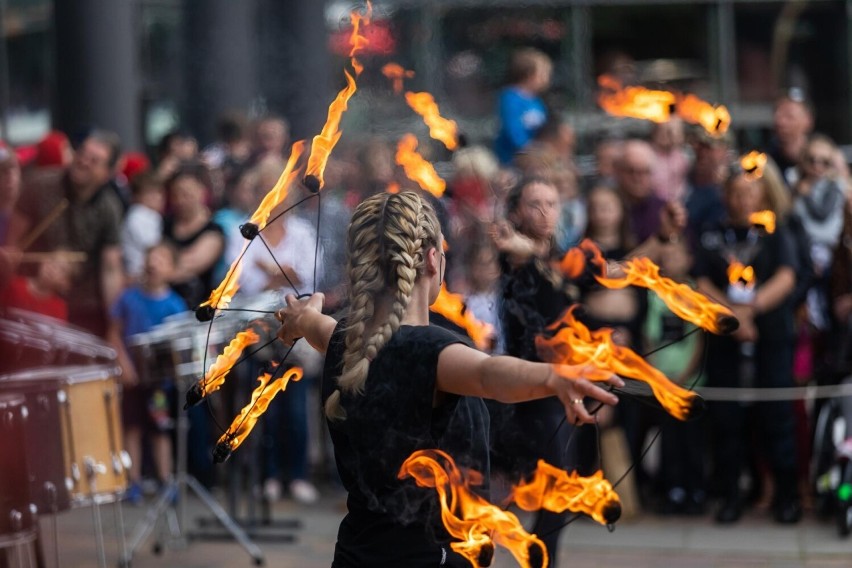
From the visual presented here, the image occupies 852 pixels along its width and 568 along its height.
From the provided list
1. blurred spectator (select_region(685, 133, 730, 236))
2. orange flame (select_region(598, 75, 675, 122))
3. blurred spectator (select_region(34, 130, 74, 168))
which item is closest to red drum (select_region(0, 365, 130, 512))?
orange flame (select_region(598, 75, 675, 122))

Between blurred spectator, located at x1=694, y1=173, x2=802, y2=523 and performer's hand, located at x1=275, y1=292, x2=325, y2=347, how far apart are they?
14.3 feet

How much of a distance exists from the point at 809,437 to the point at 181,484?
3533 millimetres

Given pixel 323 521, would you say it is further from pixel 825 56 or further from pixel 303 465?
pixel 825 56

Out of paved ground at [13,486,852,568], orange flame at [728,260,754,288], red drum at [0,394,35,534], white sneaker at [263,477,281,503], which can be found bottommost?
paved ground at [13,486,852,568]

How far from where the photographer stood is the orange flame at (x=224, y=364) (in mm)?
3785

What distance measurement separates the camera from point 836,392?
7852 mm

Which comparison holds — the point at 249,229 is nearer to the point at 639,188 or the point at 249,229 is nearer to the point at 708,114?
the point at 708,114

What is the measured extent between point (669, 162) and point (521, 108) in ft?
3.30

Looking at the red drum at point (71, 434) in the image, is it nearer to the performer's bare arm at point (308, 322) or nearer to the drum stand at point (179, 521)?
the drum stand at point (179, 521)

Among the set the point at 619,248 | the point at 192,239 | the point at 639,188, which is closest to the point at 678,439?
the point at 619,248

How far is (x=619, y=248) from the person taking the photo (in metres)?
7.66

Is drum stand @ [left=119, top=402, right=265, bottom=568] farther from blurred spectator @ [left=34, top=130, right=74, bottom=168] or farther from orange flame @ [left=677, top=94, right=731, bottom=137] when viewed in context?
orange flame @ [left=677, top=94, right=731, bottom=137]

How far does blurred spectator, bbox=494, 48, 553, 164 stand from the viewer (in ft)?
27.5

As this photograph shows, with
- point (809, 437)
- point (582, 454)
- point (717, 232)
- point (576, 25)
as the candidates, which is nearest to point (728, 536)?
point (809, 437)
